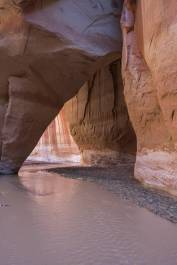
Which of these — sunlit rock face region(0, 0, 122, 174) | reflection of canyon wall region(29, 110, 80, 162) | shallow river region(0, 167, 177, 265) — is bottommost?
shallow river region(0, 167, 177, 265)

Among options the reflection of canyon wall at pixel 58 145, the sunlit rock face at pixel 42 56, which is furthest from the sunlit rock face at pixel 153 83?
the reflection of canyon wall at pixel 58 145

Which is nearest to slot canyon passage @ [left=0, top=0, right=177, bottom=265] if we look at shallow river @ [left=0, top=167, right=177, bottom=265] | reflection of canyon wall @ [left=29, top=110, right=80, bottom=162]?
shallow river @ [left=0, top=167, right=177, bottom=265]

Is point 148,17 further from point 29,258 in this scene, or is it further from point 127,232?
point 29,258

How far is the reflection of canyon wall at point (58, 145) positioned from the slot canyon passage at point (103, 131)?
5.68 m

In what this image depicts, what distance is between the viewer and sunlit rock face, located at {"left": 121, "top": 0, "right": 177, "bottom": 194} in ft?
10.2

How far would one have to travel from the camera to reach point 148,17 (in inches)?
138

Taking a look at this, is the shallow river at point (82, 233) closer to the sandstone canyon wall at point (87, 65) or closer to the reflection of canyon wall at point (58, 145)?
the sandstone canyon wall at point (87, 65)

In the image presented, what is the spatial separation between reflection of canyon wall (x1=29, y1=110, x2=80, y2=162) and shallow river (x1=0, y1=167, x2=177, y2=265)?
10.5m

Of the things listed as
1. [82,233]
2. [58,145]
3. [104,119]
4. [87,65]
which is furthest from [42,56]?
[58,145]

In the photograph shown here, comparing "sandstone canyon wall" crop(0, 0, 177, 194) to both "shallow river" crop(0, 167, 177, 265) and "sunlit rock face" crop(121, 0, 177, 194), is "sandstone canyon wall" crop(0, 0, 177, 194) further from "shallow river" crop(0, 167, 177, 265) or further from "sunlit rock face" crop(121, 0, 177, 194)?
"shallow river" crop(0, 167, 177, 265)

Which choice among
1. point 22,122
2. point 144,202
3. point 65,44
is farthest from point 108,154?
point 144,202

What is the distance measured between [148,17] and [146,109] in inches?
43.2

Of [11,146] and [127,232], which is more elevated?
[11,146]

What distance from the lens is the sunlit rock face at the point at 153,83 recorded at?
10.2 feet
